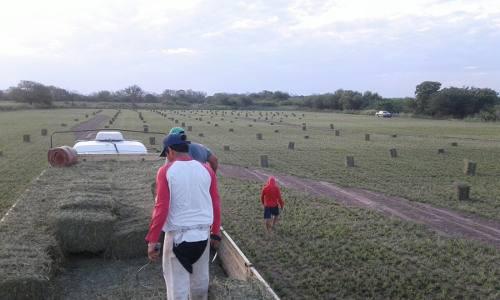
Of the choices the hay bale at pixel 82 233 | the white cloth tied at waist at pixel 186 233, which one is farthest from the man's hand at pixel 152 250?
the hay bale at pixel 82 233

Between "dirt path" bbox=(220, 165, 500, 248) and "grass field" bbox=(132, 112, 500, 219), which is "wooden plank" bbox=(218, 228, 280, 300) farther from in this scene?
"grass field" bbox=(132, 112, 500, 219)

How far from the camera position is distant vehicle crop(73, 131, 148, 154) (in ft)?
52.2

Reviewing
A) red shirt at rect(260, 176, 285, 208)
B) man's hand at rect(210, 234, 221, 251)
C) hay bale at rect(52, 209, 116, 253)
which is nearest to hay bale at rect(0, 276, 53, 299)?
hay bale at rect(52, 209, 116, 253)

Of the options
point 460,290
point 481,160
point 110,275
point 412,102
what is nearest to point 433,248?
point 460,290

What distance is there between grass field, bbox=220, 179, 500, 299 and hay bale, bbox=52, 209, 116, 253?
235 cm

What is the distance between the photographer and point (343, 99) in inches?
4505

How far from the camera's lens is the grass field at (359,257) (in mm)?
6867

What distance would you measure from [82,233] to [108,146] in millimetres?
9276

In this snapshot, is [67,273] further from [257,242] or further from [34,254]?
[257,242]

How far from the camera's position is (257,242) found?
888 centimetres

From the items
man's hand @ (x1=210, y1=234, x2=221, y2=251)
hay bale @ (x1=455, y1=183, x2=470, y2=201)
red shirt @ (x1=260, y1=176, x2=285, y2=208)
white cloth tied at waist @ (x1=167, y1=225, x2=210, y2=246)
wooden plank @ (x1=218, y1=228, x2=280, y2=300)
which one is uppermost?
white cloth tied at waist @ (x1=167, y1=225, x2=210, y2=246)

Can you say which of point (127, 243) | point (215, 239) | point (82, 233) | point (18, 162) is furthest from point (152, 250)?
point (18, 162)

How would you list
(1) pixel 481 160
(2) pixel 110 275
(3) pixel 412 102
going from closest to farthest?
(2) pixel 110 275, (1) pixel 481 160, (3) pixel 412 102

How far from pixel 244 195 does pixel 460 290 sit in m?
6.96
